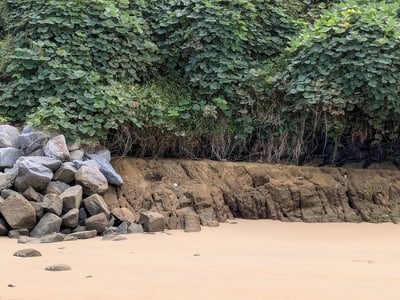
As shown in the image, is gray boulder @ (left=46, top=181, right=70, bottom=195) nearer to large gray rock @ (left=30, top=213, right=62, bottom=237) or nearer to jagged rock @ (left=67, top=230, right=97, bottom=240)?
large gray rock @ (left=30, top=213, right=62, bottom=237)

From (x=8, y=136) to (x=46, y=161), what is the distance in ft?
3.01

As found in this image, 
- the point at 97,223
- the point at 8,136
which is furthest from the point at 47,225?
the point at 8,136

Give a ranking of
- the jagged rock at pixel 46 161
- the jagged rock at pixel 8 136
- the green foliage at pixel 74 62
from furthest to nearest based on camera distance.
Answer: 1. the green foliage at pixel 74 62
2. the jagged rock at pixel 8 136
3. the jagged rock at pixel 46 161

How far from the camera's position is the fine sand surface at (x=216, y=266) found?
366 cm

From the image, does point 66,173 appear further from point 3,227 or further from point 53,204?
point 3,227

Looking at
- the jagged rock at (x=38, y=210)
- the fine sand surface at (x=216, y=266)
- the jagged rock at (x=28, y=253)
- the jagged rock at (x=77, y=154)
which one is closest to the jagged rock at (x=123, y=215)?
the fine sand surface at (x=216, y=266)

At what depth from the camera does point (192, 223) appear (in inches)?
251

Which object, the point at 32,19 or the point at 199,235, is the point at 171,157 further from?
the point at 32,19

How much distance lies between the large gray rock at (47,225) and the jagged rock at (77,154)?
1214mm

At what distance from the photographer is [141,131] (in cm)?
770

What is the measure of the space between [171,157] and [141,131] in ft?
2.01

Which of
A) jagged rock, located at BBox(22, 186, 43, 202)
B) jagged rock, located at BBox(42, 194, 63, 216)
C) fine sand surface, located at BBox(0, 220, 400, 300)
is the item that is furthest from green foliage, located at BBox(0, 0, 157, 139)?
fine sand surface, located at BBox(0, 220, 400, 300)

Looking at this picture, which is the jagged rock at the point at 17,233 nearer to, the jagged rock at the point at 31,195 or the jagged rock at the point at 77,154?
the jagged rock at the point at 31,195

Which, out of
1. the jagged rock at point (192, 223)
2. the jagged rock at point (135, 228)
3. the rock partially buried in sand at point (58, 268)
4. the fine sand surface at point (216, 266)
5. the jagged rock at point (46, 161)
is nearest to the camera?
the fine sand surface at point (216, 266)
